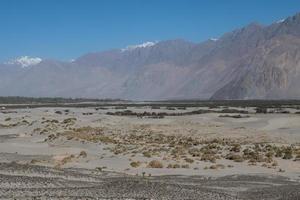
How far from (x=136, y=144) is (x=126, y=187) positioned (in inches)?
971

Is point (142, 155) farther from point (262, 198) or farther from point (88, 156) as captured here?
point (262, 198)

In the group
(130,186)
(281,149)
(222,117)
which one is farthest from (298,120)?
(130,186)

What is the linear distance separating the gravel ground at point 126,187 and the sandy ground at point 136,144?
5.08 ft

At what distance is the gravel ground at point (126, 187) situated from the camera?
64.3 ft

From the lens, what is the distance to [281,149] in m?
40.7

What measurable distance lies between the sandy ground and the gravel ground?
155 cm

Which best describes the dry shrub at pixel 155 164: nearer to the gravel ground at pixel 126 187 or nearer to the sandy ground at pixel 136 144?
the sandy ground at pixel 136 144

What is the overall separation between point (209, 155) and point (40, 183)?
687 inches

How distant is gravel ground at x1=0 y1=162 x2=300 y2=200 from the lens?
19594mm

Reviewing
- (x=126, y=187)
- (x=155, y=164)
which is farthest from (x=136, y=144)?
(x=126, y=187)

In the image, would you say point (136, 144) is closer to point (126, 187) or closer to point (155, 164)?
point (155, 164)

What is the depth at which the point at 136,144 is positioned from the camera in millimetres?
46188

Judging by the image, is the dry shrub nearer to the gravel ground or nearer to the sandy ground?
the sandy ground

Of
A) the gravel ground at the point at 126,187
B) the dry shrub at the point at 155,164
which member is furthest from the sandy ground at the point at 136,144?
the gravel ground at the point at 126,187
